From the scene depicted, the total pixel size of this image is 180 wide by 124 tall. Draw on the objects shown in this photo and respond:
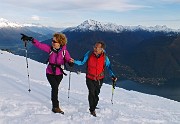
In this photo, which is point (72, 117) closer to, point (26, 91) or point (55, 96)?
point (55, 96)

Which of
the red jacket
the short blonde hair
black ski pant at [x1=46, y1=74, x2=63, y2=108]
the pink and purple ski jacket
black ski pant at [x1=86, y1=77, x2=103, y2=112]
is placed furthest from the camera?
black ski pant at [x1=86, y1=77, x2=103, y2=112]

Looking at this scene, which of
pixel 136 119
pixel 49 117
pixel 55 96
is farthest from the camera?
pixel 136 119

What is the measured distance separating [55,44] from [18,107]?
2257 mm

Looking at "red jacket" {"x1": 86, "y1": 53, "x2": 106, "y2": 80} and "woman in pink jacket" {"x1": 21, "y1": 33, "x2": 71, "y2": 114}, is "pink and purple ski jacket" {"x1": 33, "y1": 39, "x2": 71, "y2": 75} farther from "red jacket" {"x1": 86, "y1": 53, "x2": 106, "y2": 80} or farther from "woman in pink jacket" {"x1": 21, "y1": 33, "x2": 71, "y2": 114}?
"red jacket" {"x1": 86, "y1": 53, "x2": 106, "y2": 80}

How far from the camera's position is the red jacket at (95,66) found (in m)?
9.45

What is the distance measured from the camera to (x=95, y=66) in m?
9.53

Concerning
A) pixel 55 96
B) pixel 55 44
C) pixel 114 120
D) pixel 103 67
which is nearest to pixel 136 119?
pixel 114 120

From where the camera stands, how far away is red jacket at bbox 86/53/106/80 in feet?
31.0

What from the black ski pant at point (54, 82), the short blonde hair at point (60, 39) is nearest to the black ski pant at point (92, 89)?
the black ski pant at point (54, 82)

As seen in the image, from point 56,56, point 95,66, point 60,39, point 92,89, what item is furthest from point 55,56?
point 92,89

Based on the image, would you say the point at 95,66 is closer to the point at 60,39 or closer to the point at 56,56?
the point at 56,56

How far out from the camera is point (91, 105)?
9.81 meters

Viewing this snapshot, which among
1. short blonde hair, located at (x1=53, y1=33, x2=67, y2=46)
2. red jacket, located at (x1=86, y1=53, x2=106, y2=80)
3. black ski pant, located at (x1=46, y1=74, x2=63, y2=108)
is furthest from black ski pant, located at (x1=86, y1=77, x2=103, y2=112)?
short blonde hair, located at (x1=53, y1=33, x2=67, y2=46)

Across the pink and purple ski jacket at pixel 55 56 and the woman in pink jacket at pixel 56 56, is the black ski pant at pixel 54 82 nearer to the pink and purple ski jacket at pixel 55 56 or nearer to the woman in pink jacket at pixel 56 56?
the woman in pink jacket at pixel 56 56
